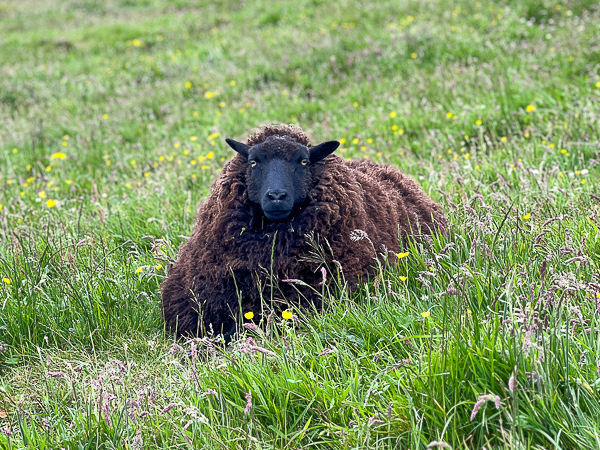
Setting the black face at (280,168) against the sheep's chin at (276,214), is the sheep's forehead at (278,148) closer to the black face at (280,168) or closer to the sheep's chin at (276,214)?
the black face at (280,168)

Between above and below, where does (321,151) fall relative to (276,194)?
above

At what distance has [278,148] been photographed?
Result: 375 centimetres

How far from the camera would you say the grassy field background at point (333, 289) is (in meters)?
2.39

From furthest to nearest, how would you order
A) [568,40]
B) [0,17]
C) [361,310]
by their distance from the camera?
[0,17] < [568,40] < [361,310]

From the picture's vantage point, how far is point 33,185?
697 centimetres

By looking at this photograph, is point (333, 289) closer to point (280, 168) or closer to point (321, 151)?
point (280, 168)

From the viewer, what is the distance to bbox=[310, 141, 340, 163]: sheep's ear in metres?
3.83

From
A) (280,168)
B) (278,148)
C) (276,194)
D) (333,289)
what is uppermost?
(278,148)

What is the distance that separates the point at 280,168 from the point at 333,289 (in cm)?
82

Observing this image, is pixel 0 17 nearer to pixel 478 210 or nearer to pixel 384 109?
pixel 384 109

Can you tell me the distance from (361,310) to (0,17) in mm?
23465

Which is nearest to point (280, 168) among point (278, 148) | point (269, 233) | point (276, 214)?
point (278, 148)

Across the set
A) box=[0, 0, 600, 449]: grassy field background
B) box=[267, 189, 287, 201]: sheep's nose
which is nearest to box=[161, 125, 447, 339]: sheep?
box=[267, 189, 287, 201]: sheep's nose

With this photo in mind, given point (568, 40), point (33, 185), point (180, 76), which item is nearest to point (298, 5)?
point (180, 76)
